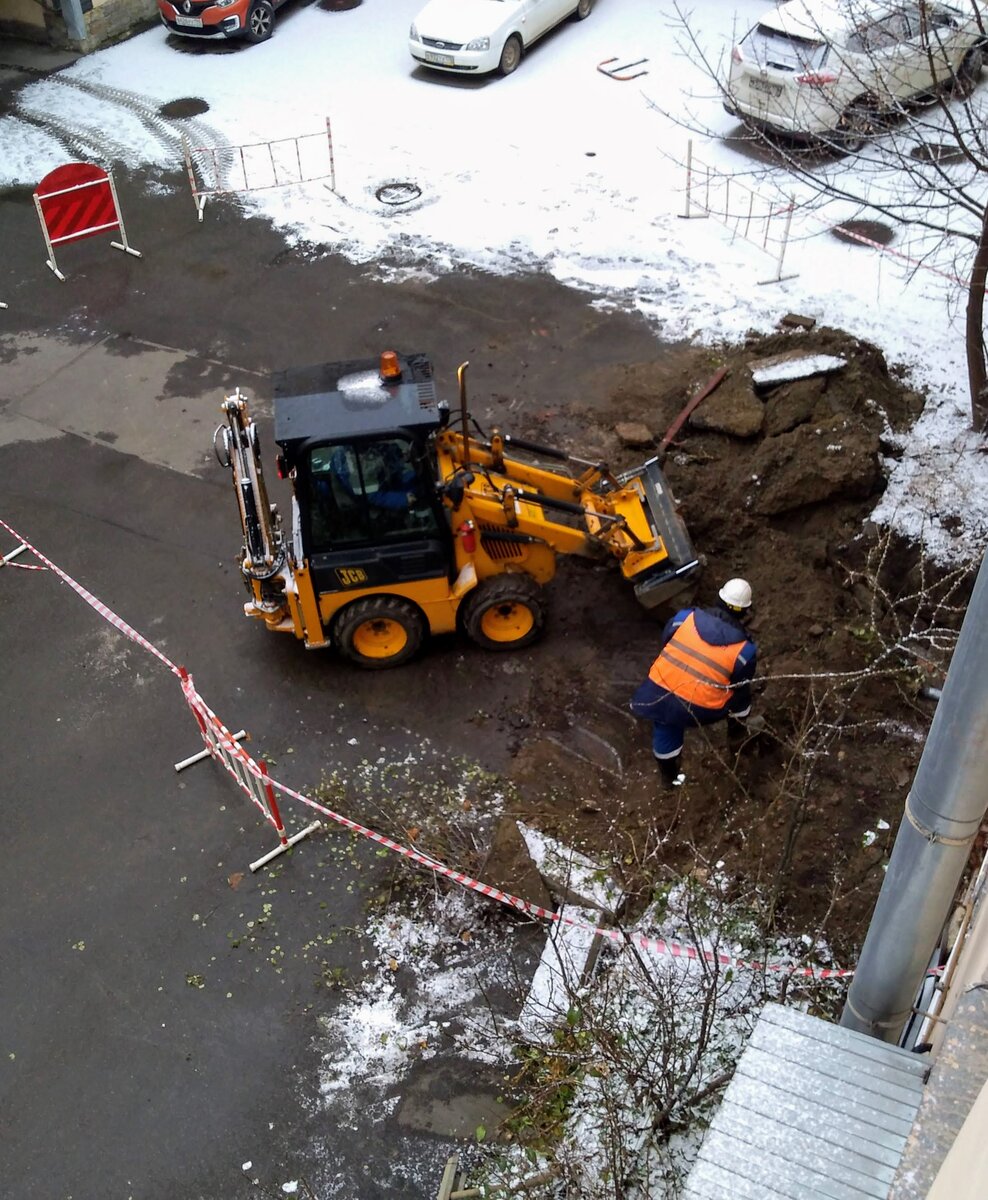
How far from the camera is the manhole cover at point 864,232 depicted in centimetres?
1347

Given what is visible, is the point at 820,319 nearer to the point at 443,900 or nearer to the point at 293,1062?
the point at 443,900

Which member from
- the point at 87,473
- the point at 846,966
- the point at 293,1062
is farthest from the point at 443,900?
the point at 87,473

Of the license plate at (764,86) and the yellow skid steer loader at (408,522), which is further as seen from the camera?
the license plate at (764,86)

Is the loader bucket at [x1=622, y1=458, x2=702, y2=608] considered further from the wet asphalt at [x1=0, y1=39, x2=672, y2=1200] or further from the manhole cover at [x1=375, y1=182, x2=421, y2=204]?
the manhole cover at [x1=375, y1=182, x2=421, y2=204]

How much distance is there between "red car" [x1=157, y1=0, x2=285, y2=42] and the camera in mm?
17531

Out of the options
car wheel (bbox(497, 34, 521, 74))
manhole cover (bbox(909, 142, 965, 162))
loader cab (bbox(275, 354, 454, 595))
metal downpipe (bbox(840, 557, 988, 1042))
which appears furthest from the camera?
car wheel (bbox(497, 34, 521, 74))

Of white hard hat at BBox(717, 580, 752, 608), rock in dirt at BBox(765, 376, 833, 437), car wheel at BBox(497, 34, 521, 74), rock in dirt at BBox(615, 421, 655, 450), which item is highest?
white hard hat at BBox(717, 580, 752, 608)

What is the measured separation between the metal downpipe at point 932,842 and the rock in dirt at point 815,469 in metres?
5.89

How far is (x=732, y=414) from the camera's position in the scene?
10.6m

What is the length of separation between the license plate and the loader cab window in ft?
29.3

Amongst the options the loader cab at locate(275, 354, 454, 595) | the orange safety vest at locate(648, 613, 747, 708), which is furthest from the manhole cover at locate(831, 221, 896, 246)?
the orange safety vest at locate(648, 613, 747, 708)

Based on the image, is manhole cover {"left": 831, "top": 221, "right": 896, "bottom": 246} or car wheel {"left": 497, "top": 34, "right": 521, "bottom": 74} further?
car wheel {"left": 497, "top": 34, "right": 521, "bottom": 74}

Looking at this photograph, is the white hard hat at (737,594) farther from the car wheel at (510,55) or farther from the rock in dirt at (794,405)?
the car wheel at (510,55)

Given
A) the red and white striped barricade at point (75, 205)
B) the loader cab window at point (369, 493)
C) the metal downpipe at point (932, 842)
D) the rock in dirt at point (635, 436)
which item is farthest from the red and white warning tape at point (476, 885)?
the red and white striped barricade at point (75, 205)
